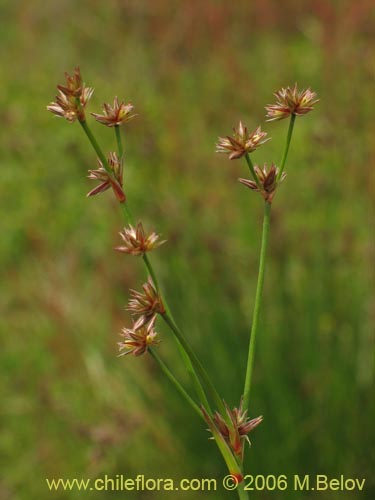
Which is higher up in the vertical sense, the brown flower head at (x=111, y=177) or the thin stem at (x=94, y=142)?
the thin stem at (x=94, y=142)

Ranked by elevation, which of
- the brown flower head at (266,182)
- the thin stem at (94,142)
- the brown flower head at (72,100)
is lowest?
the brown flower head at (266,182)

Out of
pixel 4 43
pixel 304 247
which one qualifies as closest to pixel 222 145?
pixel 304 247

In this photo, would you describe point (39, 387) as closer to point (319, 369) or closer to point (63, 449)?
point (63, 449)

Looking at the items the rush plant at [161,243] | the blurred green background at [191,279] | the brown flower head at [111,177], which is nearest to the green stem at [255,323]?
the rush plant at [161,243]

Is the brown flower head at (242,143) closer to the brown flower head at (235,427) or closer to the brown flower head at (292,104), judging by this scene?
the brown flower head at (292,104)

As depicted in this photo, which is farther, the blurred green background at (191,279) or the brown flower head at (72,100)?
the blurred green background at (191,279)

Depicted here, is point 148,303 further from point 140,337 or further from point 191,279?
point 191,279

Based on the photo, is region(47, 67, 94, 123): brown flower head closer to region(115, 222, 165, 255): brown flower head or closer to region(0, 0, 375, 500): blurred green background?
region(115, 222, 165, 255): brown flower head

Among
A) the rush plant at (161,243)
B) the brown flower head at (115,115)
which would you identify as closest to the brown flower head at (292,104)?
the rush plant at (161,243)
